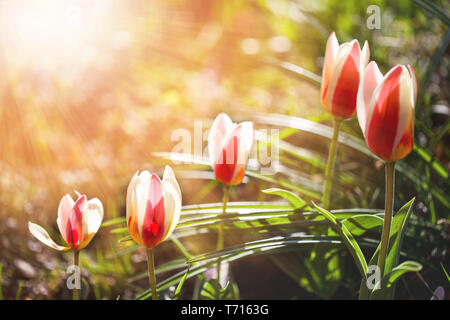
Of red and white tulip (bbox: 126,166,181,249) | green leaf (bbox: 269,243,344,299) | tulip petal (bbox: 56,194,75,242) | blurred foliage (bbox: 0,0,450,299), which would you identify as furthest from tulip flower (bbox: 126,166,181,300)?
green leaf (bbox: 269,243,344,299)

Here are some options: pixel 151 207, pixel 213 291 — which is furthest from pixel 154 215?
pixel 213 291

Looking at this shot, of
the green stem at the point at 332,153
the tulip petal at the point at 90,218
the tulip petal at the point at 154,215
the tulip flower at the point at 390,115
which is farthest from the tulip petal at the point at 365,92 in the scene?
the tulip petal at the point at 90,218

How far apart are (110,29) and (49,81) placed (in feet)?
1.76

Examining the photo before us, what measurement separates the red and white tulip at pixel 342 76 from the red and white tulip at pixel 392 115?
0.12 m

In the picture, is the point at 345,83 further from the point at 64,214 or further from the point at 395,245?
the point at 64,214

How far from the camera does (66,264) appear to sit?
3.93 feet

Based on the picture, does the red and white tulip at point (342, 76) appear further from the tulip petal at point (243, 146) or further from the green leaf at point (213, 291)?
the green leaf at point (213, 291)

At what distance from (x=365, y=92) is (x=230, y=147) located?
206 millimetres

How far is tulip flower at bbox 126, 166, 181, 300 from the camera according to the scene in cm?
58

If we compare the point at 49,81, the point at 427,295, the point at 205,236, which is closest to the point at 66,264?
the point at 205,236

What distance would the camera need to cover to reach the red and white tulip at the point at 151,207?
58 cm

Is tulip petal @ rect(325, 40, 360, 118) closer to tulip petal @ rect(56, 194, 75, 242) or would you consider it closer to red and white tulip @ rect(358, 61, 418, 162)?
red and white tulip @ rect(358, 61, 418, 162)

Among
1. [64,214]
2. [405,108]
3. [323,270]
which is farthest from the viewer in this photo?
[323,270]

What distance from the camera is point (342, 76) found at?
Answer: 68 centimetres
